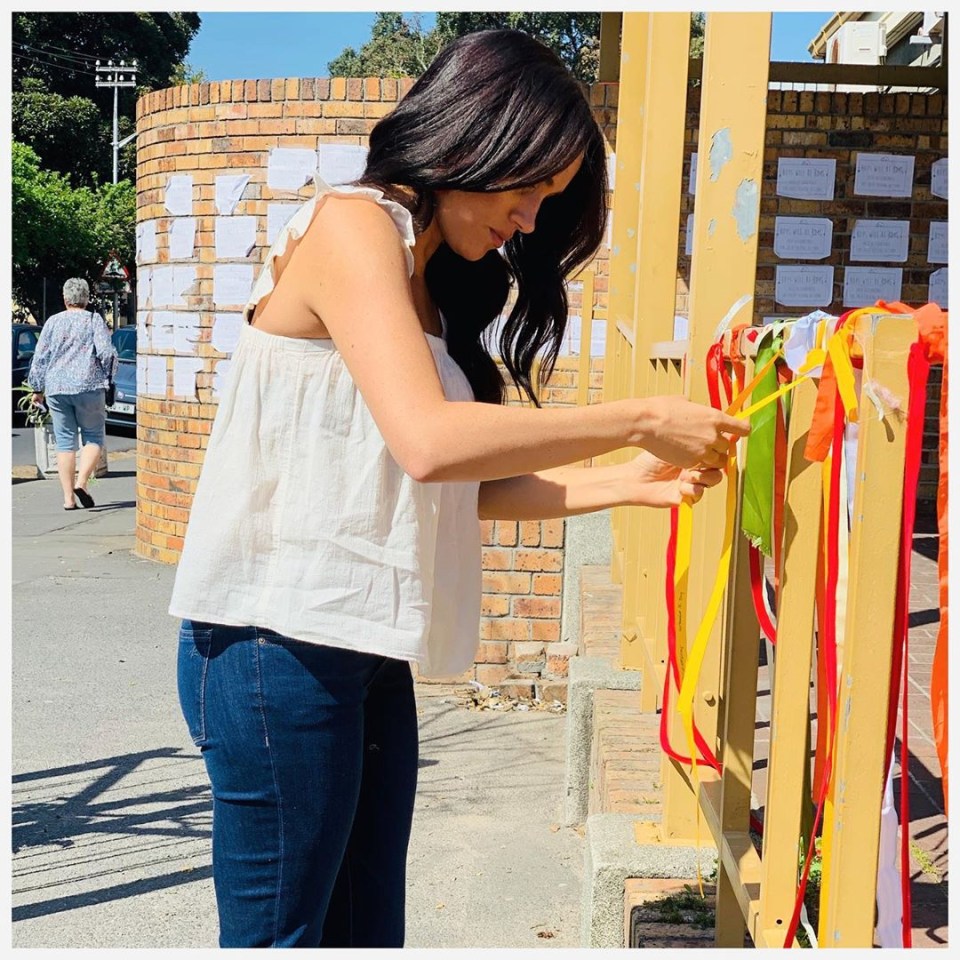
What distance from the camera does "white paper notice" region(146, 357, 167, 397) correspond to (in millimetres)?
8070

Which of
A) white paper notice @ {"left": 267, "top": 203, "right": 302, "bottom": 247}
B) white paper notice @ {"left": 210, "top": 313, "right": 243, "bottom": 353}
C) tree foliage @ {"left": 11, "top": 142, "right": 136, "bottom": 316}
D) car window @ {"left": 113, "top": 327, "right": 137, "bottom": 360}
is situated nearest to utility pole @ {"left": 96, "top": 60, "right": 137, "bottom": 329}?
tree foliage @ {"left": 11, "top": 142, "right": 136, "bottom": 316}

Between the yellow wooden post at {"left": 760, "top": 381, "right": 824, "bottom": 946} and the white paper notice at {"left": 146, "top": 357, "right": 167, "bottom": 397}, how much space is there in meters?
6.75

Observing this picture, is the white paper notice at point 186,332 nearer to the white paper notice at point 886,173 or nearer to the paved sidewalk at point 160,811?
Answer: the paved sidewalk at point 160,811

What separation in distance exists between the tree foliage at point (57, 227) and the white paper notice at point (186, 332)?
24.4 metres

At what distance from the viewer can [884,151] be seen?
23.9ft

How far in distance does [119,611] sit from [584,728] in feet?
12.7

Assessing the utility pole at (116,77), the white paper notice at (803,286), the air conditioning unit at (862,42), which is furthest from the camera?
the utility pole at (116,77)

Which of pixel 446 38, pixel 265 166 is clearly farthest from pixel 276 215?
pixel 446 38

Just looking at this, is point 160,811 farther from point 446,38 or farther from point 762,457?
point 446,38

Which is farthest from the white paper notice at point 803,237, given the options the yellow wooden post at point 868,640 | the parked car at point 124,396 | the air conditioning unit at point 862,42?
the parked car at point 124,396

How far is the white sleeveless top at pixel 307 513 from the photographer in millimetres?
1767

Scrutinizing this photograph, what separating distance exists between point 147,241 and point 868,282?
179 inches

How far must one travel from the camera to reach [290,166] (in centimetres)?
734

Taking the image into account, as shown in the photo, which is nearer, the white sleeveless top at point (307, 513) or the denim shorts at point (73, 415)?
the white sleeveless top at point (307, 513)
